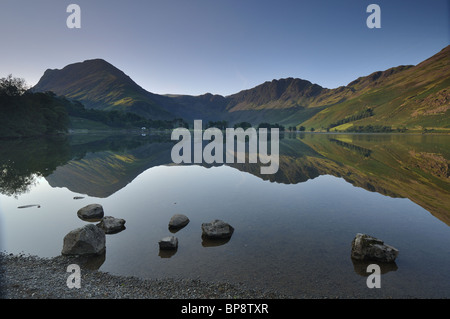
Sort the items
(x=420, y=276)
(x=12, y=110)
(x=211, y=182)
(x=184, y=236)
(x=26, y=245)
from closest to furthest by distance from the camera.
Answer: (x=420, y=276)
(x=26, y=245)
(x=184, y=236)
(x=211, y=182)
(x=12, y=110)

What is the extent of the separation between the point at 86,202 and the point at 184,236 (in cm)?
1777

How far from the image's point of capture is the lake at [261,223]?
576 inches

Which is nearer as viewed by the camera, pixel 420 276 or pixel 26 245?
pixel 420 276

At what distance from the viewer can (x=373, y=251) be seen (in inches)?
633

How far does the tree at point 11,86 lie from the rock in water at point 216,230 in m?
167

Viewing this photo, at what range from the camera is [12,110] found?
124 metres

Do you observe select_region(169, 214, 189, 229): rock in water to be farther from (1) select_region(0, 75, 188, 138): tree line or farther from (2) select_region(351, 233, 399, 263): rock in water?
(1) select_region(0, 75, 188, 138): tree line

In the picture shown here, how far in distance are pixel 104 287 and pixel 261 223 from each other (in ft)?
49.6

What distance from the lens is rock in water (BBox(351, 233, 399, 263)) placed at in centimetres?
1590

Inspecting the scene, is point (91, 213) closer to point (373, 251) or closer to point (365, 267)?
point (365, 267)

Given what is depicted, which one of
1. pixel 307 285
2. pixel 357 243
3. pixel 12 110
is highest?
pixel 12 110

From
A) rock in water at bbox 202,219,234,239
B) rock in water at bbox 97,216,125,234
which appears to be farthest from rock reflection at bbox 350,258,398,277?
rock in water at bbox 97,216,125,234
